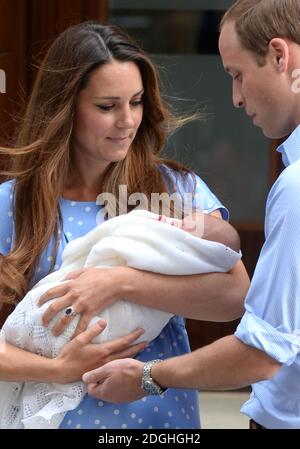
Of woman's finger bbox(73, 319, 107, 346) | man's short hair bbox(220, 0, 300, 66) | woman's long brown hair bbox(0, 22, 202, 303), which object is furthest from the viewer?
woman's long brown hair bbox(0, 22, 202, 303)

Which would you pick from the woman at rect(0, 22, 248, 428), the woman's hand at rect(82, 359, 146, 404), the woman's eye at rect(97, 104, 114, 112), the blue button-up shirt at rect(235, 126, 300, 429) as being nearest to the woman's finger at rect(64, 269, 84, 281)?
the woman at rect(0, 22, 248, 428)

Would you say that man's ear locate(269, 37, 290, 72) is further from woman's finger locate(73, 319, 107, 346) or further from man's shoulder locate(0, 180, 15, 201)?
man's shoulder locate(0, 180, 15, 201)

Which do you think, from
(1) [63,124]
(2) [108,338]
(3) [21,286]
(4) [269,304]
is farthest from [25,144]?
(4) [269,304]

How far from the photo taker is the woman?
244 cm

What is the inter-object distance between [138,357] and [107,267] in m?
0.22

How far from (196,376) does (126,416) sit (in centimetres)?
42

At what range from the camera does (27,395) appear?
8.16 ft

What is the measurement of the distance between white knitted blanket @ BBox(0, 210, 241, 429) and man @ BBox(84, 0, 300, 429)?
0.98ft

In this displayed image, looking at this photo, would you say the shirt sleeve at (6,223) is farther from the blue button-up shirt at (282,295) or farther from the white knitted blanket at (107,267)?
the blue button-up shirt at (282,295)

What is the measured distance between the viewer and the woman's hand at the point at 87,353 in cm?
241

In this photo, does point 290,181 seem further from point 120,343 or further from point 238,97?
point 120,343

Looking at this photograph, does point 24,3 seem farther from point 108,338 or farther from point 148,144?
point 108,338

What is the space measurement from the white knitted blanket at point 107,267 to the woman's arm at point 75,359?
0.9 inches

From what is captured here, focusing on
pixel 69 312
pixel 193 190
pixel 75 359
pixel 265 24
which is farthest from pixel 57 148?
pixel 265 24
